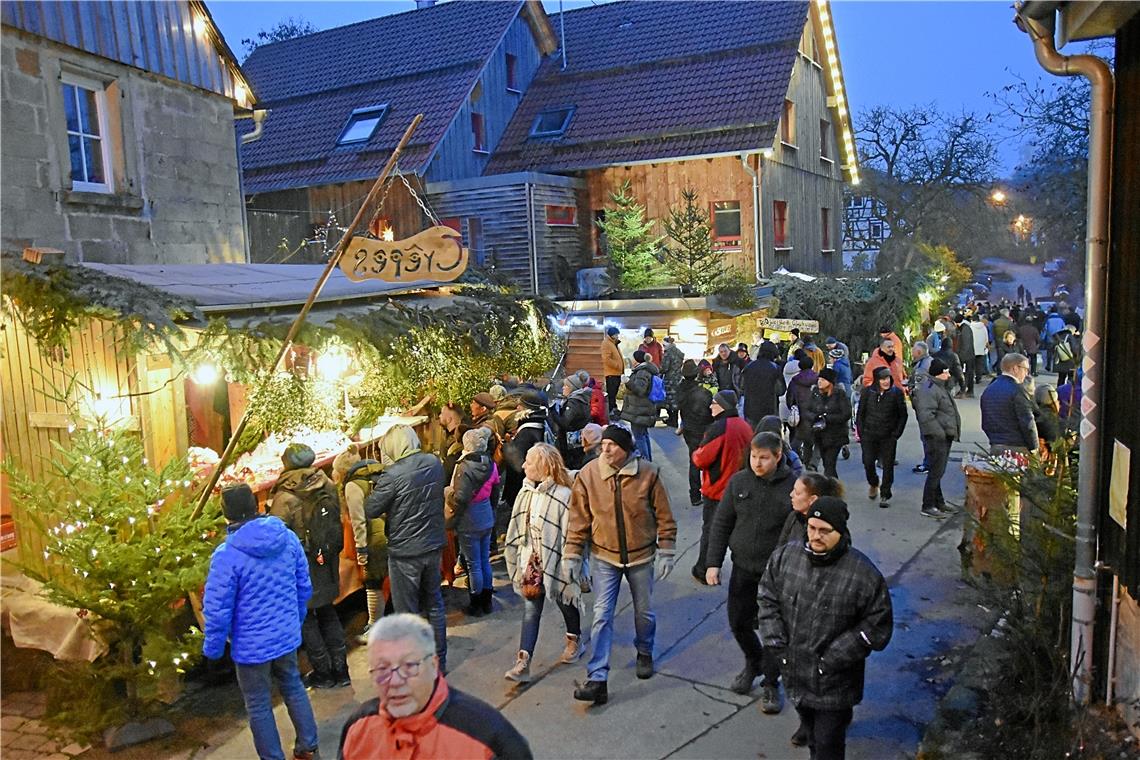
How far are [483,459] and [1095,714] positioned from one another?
4.56 meters

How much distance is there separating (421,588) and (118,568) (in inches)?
79.5

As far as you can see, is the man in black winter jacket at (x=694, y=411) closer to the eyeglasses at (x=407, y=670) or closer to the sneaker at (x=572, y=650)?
the sneaker at (x=572, y=650)

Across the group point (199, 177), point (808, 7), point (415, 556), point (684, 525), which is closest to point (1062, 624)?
point (415, 556)

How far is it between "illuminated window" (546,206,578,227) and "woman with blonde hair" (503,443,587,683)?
1536cm

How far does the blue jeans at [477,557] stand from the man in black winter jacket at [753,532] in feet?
7.87

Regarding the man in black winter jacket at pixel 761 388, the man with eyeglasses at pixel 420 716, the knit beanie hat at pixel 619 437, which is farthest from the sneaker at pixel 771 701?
the man in black winter jacket at pixel 761 388

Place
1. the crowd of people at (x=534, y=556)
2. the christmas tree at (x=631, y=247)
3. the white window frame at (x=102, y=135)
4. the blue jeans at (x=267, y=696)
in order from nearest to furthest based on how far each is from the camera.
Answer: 1. the crowd of people at (x=534, y=556)
2. the blue jeans at (x=267, y=696)
3. the white window frame at (x=102, y=135)
4. the christmas tree at (x=631, y=247)

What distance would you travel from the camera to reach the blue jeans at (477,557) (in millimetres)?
7484

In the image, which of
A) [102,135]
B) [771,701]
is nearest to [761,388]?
[771,701]

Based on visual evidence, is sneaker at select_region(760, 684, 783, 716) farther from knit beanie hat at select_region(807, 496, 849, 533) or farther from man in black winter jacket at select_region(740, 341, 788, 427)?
man in black winter jacket at select_region(740, 341, 788, 427)

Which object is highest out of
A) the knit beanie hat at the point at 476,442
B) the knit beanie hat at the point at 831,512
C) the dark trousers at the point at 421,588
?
the knit beanie hat at the point at 831,512

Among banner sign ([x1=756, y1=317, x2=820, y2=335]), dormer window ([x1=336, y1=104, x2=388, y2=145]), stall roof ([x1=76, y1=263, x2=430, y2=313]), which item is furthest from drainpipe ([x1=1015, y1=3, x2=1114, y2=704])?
dormer window ([x1=336, y1=104, x2=388, y2=145])

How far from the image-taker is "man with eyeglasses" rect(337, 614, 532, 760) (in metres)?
2.98

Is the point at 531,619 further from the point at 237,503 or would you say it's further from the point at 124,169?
the point at 124,169
